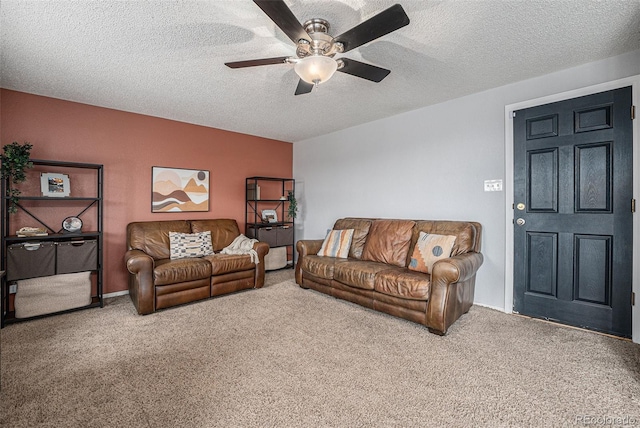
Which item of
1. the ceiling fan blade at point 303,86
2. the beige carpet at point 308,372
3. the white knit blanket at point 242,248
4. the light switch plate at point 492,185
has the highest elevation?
the ceiling fan blade at point 303,86

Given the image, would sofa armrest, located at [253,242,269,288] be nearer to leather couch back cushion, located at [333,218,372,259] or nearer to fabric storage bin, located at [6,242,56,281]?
leather couch back cushion, located at [333,218,372,259]

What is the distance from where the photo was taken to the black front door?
8.17ft

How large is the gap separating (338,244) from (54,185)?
11.1 feet

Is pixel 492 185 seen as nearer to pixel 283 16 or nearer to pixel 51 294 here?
pixel 283 16

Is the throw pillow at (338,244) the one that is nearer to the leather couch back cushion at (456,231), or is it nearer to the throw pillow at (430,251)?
the leather couch back cushion at (456,231)

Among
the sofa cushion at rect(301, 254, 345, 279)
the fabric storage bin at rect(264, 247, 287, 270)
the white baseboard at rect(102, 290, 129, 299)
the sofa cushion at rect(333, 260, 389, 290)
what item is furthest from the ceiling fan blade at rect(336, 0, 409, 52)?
the white baseboard at rect(102, 290, 129, 299)

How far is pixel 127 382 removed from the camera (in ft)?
6.28

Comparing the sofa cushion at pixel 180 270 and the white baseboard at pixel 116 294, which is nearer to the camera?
the sofa cushion at pixel 180 270

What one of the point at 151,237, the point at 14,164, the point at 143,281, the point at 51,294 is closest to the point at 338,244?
the point at 143,281

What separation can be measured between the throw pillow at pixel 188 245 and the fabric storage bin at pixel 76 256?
80cm

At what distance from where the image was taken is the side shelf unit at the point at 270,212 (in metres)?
4.96

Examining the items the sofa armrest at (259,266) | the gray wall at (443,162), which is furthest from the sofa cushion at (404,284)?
the sofa armrest at (259,266)

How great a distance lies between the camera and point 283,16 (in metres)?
1.59

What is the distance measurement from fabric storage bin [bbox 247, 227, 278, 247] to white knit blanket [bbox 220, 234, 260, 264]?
57cm
